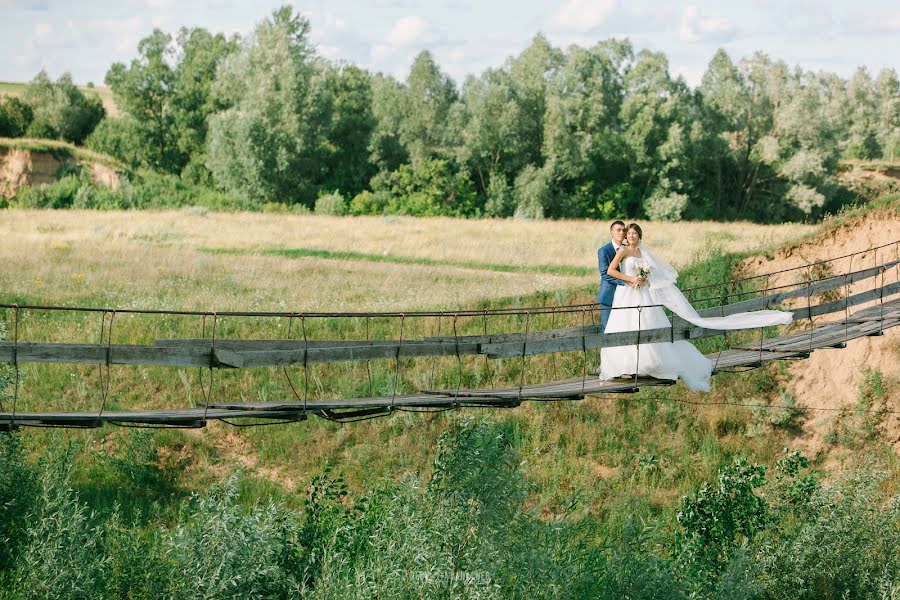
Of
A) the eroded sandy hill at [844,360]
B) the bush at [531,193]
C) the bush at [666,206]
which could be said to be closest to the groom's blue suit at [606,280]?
the eroded sandy hill at [844,360]

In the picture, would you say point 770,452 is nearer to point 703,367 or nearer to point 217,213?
point 703,367

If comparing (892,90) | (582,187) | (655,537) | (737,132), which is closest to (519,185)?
(582,187)

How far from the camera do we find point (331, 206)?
42.8m

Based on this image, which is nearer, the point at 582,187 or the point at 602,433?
the point at 602,433

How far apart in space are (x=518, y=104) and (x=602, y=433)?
30.6 meters

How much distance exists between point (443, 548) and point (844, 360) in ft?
31.9

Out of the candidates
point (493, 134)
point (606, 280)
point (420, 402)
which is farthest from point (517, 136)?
point (420, 402)

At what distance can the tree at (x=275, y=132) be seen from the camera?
4378cm

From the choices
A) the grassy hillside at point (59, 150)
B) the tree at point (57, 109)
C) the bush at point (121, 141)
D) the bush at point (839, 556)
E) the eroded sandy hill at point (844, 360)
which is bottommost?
the bush at point (839, 556)

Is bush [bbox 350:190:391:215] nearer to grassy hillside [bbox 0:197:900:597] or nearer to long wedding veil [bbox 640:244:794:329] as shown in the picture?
grassy hillside [bbox 0:197:900:597]

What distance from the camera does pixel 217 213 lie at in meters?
38.0

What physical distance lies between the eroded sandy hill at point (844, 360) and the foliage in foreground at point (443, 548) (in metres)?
3.49

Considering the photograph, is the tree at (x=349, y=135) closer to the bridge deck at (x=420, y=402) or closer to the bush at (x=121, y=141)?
the bush at (x=121, y=141)

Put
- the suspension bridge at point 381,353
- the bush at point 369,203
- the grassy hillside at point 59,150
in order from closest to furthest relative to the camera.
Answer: the suspension bridge at point 381,353
the grassy hillside at point 59,150
the bush at point 369,203
